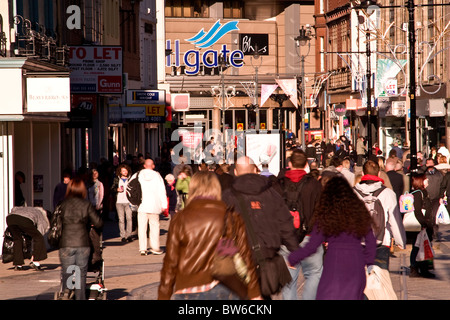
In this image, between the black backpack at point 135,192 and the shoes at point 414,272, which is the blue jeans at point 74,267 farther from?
the black backpack at point 135,192

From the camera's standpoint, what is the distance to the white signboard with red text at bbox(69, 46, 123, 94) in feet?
88.1

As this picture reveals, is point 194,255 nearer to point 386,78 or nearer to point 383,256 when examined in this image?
point 383,256

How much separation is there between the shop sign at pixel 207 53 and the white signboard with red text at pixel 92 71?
5573cm

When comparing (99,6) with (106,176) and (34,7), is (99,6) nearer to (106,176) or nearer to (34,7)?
(106,176)

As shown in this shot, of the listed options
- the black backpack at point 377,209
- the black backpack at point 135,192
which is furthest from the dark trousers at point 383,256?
the black backpack at point 135,192

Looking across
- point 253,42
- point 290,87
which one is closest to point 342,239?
point 290,87

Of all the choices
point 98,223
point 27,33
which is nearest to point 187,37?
point 27,33

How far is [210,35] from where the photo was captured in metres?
87.9

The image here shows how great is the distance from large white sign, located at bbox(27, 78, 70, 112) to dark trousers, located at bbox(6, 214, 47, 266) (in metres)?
2.77

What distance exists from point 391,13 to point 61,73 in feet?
140

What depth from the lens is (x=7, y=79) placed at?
739 inches

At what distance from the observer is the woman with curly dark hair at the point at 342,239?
7844mm

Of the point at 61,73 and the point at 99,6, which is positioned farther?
the point at 99,6

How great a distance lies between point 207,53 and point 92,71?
57.8m
